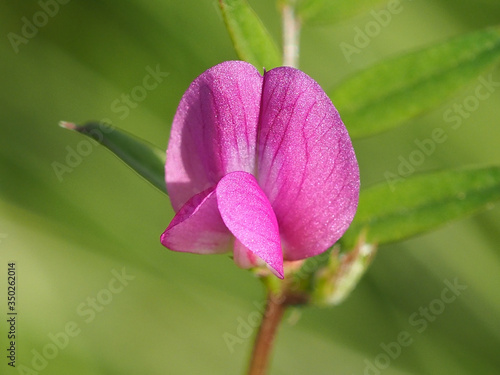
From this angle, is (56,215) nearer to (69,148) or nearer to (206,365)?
(69,148)

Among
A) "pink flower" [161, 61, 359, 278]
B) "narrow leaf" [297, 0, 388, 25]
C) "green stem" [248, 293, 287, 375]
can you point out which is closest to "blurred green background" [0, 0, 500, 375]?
"narrow leaf" [297, 0, 388, 25]

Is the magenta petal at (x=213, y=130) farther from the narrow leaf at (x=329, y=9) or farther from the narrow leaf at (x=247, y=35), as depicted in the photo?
the narrow leaf at (x=329, y=9)

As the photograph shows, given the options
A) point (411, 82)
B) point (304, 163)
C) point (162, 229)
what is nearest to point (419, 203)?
point (411, 82)

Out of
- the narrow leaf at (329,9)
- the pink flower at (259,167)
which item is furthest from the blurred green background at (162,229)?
the pink flower at (259,167)

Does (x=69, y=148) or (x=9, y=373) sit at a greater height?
(x=69, y=148)

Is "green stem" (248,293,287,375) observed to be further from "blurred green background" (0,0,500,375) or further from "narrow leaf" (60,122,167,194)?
"blurred green background" (0,0,500,375)

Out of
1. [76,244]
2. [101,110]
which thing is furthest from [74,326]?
[101,110]
